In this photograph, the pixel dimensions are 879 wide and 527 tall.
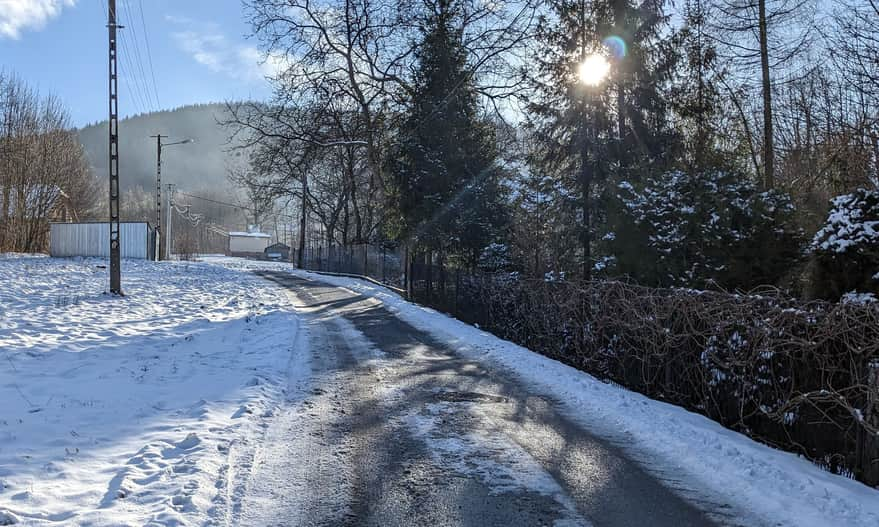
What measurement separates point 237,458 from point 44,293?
13.3 metres

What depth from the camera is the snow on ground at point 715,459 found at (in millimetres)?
3922

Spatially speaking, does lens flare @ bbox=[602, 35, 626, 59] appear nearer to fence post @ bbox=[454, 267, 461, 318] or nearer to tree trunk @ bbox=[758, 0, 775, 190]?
tree trunk @ bbox=[758, 0, 775, 190]

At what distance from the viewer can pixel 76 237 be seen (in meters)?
38.7

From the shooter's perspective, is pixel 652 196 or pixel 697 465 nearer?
pixel 697 465

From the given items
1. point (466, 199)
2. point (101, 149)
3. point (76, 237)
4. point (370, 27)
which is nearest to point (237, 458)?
point (466, 199)

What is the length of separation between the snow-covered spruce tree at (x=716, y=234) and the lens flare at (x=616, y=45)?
24.3ft

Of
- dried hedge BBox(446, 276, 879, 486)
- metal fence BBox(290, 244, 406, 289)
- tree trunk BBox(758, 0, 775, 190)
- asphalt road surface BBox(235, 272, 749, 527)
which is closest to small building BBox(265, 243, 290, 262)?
metal fence BBox(290, 244, 406, 289)

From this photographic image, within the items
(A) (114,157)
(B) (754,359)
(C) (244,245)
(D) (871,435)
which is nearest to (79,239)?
(A) (114,157)

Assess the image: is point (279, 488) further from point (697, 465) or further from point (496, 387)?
point (496, 387)

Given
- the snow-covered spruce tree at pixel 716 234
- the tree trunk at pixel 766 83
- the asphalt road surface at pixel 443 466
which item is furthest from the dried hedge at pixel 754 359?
the tree trunk at pixel 766 83

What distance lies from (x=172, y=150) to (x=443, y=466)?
183m

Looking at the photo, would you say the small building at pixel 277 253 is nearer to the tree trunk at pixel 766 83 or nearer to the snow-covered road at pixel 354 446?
the tree trunk at pixel 766 83

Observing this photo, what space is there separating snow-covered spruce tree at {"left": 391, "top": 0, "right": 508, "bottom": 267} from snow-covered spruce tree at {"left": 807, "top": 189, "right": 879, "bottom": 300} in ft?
39.7

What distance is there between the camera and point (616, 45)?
16.0 m
